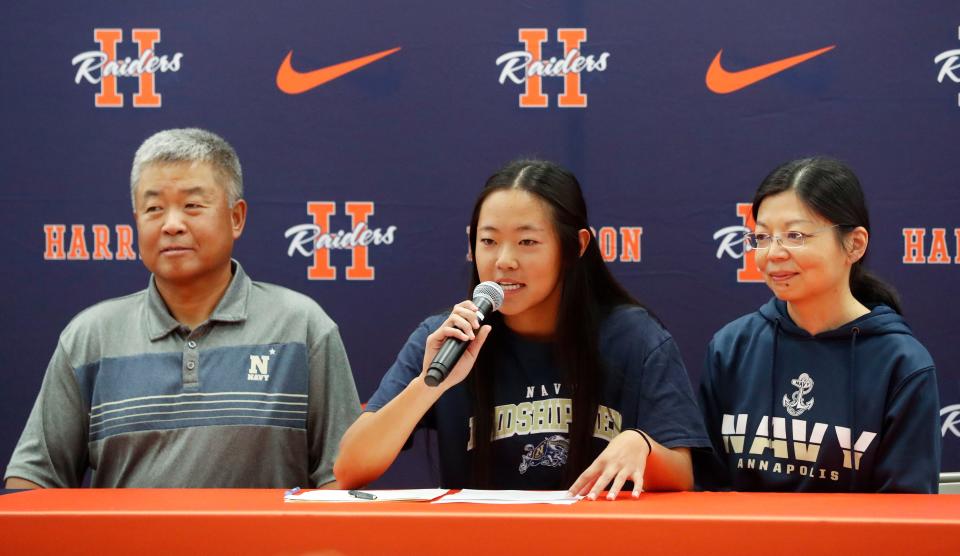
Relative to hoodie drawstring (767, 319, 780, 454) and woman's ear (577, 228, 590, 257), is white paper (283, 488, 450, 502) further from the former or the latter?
hoodie drawstring (767, 319, 780, 454)

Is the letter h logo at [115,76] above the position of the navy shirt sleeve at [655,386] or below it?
above

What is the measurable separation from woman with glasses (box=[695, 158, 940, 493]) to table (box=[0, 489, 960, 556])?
1.44ft

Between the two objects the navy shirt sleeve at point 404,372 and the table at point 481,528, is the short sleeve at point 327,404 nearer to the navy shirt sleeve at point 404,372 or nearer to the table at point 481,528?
the navy shirt sleeve at point 404,372

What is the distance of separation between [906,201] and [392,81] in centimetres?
168

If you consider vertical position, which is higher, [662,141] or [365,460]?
[662,141]

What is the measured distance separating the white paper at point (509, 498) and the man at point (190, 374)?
689mm

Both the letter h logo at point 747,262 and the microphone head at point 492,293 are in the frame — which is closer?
the microphone head at point 492,293

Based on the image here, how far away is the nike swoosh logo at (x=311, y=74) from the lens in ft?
9.70

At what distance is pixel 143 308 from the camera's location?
2.19 meters

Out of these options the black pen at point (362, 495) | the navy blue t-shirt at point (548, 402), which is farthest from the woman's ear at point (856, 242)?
the black pen at point (362, 495)

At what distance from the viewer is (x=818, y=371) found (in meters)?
1.93

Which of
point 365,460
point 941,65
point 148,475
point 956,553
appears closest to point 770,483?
point 956,553

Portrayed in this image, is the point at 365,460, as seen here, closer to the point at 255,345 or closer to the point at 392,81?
the point at 255,345

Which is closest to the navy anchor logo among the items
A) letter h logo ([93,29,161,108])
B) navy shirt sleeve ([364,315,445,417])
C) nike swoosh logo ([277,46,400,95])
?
navy shirt sleeve ([364,315,445,417])
